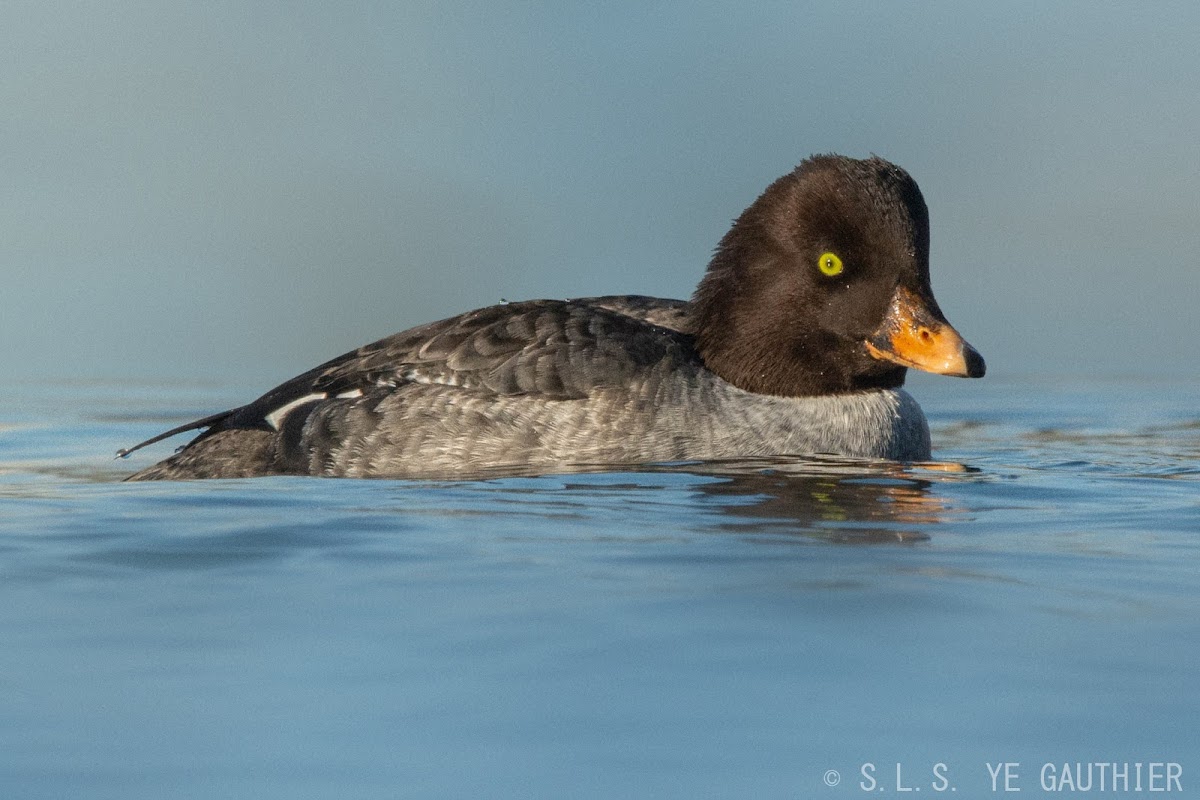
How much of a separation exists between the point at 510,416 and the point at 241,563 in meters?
2.73

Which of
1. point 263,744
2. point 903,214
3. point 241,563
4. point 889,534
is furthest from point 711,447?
point 263,744

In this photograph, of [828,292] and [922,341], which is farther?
[828,292]

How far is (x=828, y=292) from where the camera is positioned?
7.33 metres

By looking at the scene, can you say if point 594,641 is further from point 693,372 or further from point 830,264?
point 830,264

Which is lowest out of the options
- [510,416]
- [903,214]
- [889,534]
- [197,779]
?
[197,779]

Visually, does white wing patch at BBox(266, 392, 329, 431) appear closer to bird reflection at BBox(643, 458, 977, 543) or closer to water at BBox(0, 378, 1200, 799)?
water at BBox(0, 378, 1200, 799)

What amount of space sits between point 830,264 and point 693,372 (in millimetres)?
839

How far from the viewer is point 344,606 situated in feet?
12.9

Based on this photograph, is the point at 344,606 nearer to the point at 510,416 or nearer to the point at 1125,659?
the point at 1125,659

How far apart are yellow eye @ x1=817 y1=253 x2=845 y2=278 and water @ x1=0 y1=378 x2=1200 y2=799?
56.2 inches

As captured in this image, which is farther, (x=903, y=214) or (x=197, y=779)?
(x=903, y=214)

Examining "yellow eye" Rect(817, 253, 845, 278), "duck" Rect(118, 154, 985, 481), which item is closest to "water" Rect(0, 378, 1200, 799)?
"duck" Rect(118, 154, 985, 481)

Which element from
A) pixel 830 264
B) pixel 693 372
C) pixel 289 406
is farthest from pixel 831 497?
pixel 289 406

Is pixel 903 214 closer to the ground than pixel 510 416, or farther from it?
farther from it
